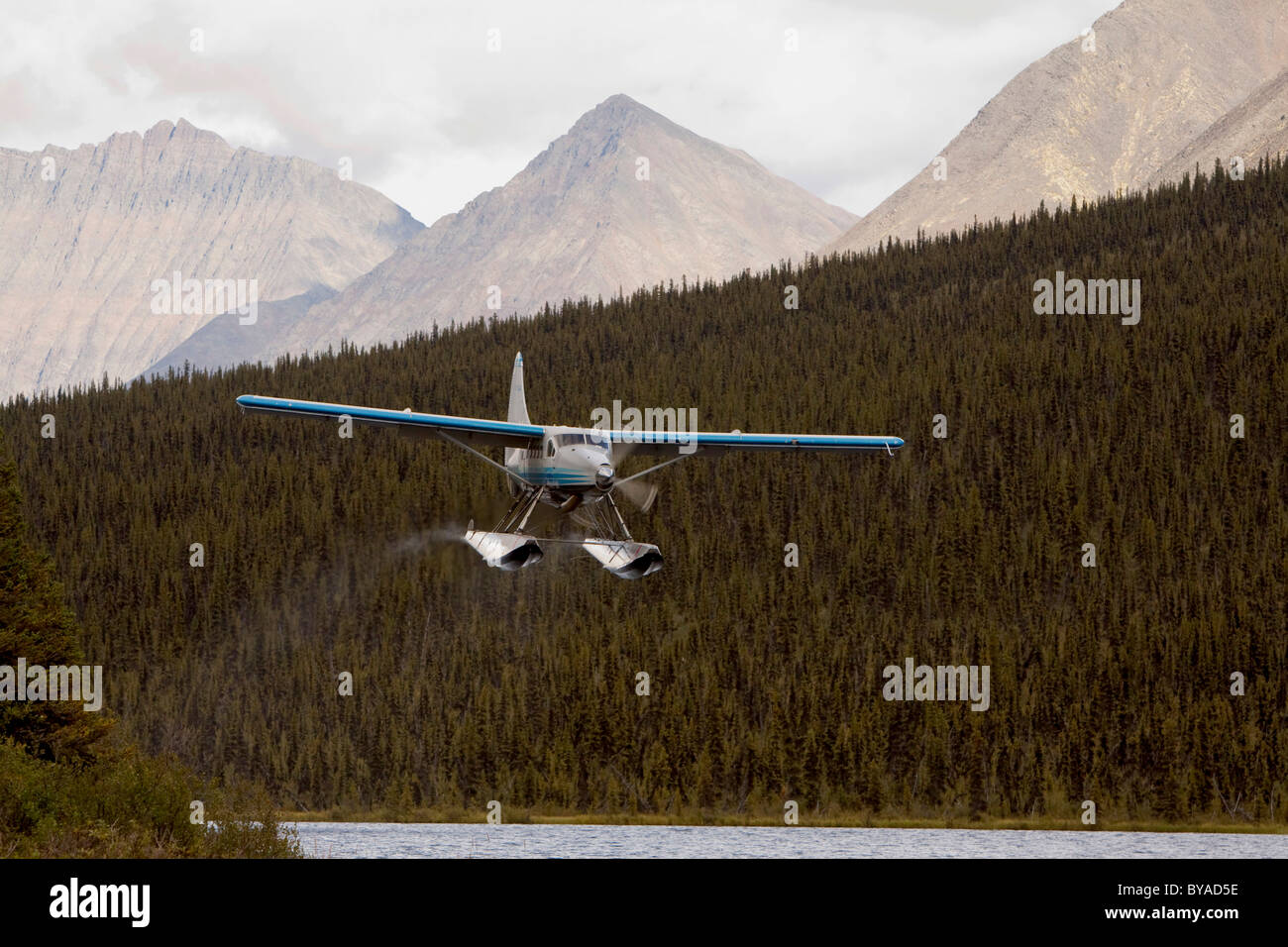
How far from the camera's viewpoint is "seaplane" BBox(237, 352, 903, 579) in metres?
38.0

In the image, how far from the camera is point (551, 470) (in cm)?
3872

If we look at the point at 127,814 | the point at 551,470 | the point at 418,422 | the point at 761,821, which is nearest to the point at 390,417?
the point at 418,422

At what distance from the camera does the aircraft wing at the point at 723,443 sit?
41562mm

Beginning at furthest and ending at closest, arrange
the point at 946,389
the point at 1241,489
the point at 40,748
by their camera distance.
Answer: the point at 946,389 < the point at 1241,489 < the point at 40,748

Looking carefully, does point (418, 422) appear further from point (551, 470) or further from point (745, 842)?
point (745, 842)

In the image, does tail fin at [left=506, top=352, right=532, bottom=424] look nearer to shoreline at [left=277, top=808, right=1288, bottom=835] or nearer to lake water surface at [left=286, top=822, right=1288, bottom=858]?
lake water surface at [left=286, top=822, right=1288, bottom=858]

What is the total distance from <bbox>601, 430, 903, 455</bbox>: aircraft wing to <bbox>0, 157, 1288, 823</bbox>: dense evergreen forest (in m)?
6.01

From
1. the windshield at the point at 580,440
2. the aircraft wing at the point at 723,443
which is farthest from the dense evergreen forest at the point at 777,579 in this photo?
the windshield at the point at 580,440

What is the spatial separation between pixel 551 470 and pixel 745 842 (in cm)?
3079

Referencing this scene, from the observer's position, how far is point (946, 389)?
334 ft

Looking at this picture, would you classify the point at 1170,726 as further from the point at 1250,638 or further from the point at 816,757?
the point at 816,757

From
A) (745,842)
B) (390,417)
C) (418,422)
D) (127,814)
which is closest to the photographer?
(127,814)
